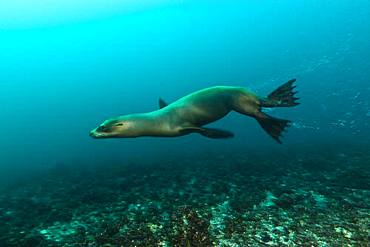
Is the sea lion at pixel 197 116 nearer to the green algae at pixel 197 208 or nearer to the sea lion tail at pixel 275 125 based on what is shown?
the sea lion tail at pixel 275 125

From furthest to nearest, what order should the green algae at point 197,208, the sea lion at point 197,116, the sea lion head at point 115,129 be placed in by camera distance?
the green algae at point 197,208 → the sea lion at point 197,116 → the sea lion head at point 115,129

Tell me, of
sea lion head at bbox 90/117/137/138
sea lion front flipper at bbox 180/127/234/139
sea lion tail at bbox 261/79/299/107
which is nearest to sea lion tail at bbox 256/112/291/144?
sea lion tail at bbox 261/79/299/107

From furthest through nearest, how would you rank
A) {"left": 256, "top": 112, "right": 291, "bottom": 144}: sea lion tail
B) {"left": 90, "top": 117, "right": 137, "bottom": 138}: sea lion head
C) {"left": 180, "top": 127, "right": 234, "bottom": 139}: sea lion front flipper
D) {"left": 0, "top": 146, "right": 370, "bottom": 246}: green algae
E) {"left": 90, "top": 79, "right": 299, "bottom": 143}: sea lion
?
{"left": 0, "top": 146, "right": 370, "bottom": 246}: green algae → {"left": 256, "top": 112, "right": 291, "bottom": 144}: sea lion tail → {"left": 180, "top": 127, "right": 234, "bottom": 139}: sea lion front flipper → {"left": 90, "top": 79, "right": 299, "bottom": 143}: sea lion → {"left": 90, "top": 117, "right": 137, "bottom": 138}: sea lion head

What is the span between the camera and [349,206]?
1000 cm

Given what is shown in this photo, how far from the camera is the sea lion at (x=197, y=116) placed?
647cm

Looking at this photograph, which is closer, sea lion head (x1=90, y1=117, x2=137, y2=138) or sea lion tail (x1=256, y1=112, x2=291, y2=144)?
sea lion head (x1=90, y1=117, x2=137, y2=138)

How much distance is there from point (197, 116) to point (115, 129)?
1647mm

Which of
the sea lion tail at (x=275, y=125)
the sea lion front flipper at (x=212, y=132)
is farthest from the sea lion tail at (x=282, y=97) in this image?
the sea lion front flipper at (x=212, y=132)

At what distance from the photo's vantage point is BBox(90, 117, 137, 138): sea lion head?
20.4 ft

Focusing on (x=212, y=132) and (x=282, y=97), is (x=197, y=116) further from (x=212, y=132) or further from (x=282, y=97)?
(x=282, y=97)

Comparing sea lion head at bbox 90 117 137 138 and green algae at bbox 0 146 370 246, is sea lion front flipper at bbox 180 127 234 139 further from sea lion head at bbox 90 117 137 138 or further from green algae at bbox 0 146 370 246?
green algae at bbox 0 146 370 246

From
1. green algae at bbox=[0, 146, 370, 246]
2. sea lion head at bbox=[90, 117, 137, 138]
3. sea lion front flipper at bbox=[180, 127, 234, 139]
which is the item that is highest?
sea lion head at bbox=[90, 117, 137, 138]

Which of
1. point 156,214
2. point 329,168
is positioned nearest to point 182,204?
point 156,214

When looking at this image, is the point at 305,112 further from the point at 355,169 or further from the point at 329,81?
the point at 355,169
